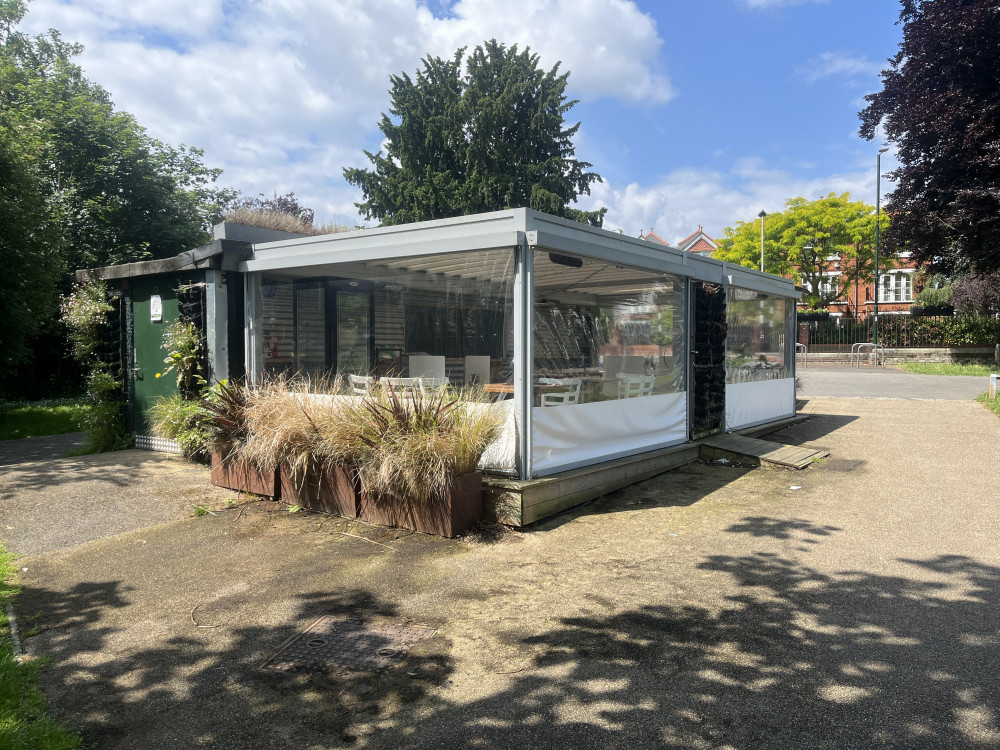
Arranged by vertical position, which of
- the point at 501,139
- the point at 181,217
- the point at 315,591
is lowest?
the point at 315,591

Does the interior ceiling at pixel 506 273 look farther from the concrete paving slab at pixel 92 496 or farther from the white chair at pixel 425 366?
the concrete paving slab at pixel 92 496

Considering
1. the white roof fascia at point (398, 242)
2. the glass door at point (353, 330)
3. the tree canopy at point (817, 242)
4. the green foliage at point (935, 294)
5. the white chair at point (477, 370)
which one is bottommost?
the white chair at point (477, 370)

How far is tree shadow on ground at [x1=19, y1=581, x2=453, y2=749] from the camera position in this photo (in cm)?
269

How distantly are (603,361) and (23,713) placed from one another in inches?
225

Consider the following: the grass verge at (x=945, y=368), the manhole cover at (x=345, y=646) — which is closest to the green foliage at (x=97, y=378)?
the manhole cover at (x=345, y=646)

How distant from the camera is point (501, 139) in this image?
29.3 metres

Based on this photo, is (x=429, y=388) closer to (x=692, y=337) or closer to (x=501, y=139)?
(x=692, y=337)

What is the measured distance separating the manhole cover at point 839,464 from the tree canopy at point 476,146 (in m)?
20.7

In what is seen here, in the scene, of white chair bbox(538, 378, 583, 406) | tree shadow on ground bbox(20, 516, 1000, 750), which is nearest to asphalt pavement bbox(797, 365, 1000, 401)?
white chair bbox(538, 378, 583, 406)

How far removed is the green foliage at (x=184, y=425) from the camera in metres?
7.71

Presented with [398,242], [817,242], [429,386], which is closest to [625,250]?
[398,242]

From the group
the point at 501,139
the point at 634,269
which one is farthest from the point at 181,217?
the point at 634,269

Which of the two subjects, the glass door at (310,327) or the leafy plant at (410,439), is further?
the glass door at (310,327)

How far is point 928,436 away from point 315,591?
959 cm
